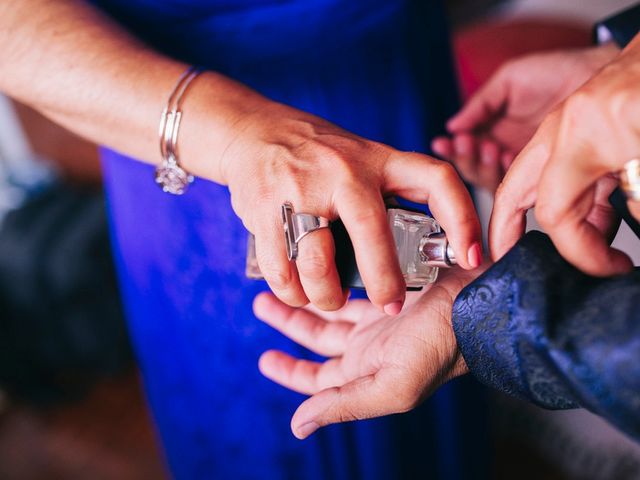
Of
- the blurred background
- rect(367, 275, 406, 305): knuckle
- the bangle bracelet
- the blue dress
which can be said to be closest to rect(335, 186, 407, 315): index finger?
rect(367, 275, 406, 305): knuckle

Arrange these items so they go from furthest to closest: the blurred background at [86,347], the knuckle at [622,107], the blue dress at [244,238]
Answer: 1. the blurred background at [86,347]
2. the blue dress at [244,238]
3. the knuckle at [622,107]

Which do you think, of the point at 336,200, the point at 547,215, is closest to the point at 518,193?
the point at 547,215

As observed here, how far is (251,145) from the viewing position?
1.88ft

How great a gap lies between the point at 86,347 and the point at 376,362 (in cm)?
158

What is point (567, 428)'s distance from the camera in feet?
5.19

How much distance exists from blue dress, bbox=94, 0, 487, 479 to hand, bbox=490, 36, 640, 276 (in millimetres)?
383

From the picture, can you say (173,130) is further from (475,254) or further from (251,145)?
(475,254)

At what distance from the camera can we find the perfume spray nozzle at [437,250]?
1.83 feet

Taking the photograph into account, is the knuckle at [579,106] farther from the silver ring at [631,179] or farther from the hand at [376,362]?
the hand at [376,362]

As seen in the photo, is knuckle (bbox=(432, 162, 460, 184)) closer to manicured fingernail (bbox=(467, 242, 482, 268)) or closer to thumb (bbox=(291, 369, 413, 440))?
manicured fingernail (bbox=(467, 242, 482, 268))

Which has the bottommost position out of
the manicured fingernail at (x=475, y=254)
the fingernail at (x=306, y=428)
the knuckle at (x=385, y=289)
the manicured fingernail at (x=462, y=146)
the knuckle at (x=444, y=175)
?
the fingernail at (x=306, y=428)

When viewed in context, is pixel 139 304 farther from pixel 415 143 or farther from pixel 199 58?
pixel 415 143

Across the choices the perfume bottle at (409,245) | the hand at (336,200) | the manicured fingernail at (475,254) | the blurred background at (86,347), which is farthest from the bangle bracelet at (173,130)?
the blurred background at (86,347)

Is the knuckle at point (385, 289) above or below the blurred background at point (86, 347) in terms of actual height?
above
